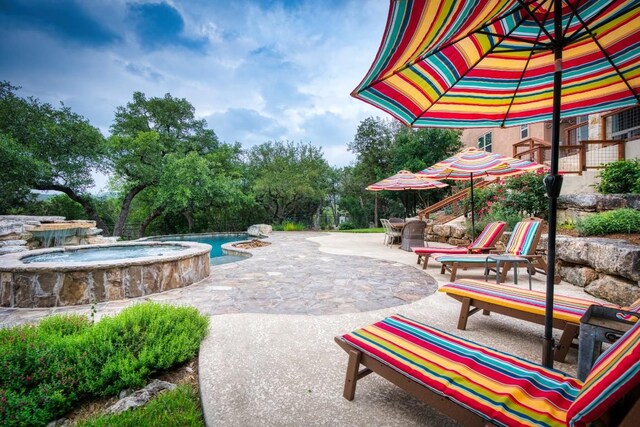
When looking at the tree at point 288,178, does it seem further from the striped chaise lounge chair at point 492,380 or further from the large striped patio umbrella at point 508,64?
the striped chaise lounge chair at point 492,380

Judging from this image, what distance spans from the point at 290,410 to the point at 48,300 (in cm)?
430

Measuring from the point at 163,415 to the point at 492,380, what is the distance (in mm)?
2007

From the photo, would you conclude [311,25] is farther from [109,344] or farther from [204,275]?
[109,344]

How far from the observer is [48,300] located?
406cm

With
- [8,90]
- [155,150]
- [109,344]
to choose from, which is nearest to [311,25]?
[155,150]

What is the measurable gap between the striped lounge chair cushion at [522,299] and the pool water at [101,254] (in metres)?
5.25

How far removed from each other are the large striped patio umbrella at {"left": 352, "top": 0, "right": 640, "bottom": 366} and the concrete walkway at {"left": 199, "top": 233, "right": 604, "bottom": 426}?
1.12 m

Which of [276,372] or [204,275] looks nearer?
[276,372]

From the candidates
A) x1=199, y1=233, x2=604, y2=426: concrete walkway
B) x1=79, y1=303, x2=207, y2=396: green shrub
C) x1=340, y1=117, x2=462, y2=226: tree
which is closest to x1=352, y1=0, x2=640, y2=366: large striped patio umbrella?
x1=199, y1=233, x2=604, y2=426: concrete walkway

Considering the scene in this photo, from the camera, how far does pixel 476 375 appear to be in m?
1.57

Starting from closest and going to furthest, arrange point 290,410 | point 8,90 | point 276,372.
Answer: point 290,410 < point 276,372 < point 8,90

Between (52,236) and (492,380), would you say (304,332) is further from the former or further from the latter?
(52,236)

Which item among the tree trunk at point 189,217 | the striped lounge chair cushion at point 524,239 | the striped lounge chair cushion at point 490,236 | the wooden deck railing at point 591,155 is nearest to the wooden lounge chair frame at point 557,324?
the striped lounge chair cushion at point 524,239

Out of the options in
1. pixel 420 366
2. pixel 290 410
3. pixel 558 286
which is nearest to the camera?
pixel 420 366
